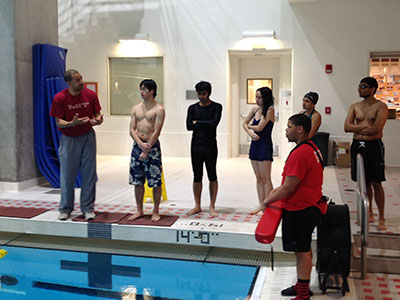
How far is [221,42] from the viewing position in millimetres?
9891

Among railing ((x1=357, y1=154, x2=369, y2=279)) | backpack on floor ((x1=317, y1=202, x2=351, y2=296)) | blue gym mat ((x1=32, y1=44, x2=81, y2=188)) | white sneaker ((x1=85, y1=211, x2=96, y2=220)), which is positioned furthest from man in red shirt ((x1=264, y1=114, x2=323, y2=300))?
blue gym mat ((x1=32, y1=44, x2=81, y2=188))

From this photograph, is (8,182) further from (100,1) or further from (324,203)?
(100,1)

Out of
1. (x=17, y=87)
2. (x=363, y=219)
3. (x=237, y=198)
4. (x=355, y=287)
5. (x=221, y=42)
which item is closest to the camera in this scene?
(x=363, y=219)

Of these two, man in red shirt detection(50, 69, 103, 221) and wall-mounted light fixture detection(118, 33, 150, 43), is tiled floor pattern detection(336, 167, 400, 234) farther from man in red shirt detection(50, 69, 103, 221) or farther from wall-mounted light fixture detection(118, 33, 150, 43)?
wall-mounted light fixture detection(118, 33, 150, 43)

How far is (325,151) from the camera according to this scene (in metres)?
9.17

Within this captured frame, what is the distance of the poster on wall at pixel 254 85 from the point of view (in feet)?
34.1

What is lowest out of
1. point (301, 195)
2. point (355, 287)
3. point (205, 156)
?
point (355, 287)

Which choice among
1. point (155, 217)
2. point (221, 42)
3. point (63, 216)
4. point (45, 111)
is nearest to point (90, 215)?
point (63, 216)

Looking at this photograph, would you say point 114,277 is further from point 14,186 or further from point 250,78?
point 250,78

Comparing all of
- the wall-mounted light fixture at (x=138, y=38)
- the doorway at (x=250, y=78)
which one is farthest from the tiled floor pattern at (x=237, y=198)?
the wall-mounted light fixture at (x=138, y=38)

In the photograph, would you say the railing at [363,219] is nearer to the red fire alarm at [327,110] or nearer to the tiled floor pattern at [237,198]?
the tiled floor pattern at [237,198]

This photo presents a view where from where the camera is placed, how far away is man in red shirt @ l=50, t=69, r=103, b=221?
4.85m

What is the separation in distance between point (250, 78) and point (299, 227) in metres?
7.47

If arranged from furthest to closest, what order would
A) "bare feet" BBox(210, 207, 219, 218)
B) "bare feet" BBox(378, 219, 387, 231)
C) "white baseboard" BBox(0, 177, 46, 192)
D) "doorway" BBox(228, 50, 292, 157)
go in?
"doorway" BBox(228, 50, 292, 157), "white baseboard" BBox(0, 177, 46, 192), "bare feet" BBox(210, 207, 219, 218), "bare feet" BBox(378, 219, 387, 231)
